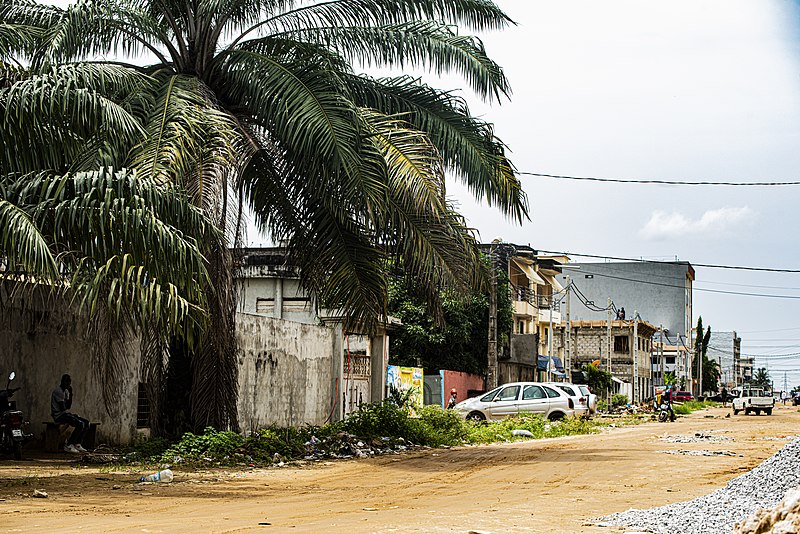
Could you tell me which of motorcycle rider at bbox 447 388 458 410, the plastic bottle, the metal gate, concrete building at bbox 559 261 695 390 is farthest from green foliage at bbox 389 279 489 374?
concrete building at bbox 559 261 695 390

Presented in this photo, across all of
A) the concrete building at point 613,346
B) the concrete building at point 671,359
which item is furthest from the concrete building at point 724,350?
the concrete building at point 613,346

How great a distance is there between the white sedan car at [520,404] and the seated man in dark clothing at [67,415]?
15745 mm

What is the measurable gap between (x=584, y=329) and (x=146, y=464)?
7082 centimetres

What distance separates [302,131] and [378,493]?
610 centimetres

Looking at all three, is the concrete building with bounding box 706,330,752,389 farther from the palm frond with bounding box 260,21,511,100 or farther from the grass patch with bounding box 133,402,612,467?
the palm frond with bounding box 260,21,511,100

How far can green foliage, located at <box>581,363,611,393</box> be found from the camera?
196ft

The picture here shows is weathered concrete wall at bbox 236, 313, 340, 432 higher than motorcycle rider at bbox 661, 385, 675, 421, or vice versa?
weathered concrete wall at bbox 236, 313, 340, 432

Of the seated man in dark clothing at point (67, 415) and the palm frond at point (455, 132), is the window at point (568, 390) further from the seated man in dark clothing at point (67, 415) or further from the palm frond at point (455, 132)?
the seated man in dark clothing at point (67, 415)

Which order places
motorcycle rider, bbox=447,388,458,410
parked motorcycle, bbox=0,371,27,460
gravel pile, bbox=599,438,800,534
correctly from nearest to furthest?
gravel pile, bbox=599,438,800,534 < parked motorcycle, bbox=0,371,27,460 < motorcycle rider, bbox=447,388,458,410

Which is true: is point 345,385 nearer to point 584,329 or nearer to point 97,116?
point 97,116

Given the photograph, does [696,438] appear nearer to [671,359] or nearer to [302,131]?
[302,131]

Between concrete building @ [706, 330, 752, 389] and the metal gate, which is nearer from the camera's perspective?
the metal gate

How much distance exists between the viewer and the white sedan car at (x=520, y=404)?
3109cm

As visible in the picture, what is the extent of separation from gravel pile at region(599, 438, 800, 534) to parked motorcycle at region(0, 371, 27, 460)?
9860 millimetres
